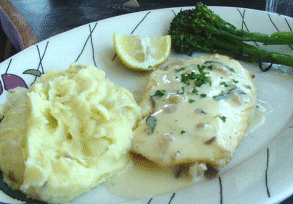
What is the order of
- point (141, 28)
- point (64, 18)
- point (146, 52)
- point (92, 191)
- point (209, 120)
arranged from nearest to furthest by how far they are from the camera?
point (92, 191), point (209, 120), point (146, 52), point (141, 28), point (64, 18)

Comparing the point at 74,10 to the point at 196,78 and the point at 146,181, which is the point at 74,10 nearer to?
the point at 196,78

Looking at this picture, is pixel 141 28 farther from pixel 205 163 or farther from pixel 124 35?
pixel 205 163

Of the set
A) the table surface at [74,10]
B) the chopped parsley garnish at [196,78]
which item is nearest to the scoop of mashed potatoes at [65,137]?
the chopped parsley garnish at [196,78]

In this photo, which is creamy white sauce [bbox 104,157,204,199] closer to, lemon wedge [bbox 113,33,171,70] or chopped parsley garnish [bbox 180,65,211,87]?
chopped parsley garnish [bbox 180,65,211,87]

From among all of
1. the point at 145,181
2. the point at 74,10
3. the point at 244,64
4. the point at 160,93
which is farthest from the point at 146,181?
the point at 74,10

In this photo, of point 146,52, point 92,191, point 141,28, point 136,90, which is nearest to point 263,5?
point 141,28

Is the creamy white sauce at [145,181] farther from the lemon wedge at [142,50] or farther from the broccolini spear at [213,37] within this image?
the broccolini spear at [213,37]
